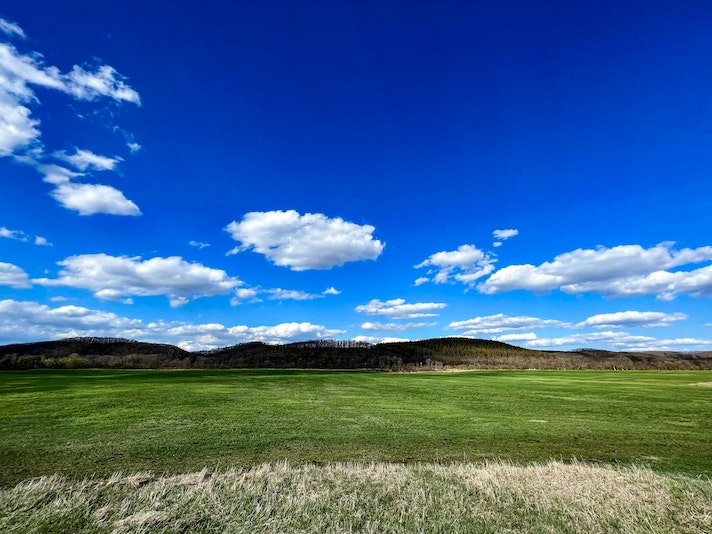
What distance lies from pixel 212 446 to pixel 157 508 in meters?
6.79

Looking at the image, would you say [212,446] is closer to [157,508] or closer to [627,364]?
[157,508]

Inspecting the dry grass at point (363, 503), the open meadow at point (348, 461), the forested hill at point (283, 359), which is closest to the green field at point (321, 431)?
the open meadow at point (348, 461)

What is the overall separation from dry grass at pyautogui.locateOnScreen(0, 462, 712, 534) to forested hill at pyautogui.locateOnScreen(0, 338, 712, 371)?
89.8m

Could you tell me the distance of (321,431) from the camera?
15.5 m

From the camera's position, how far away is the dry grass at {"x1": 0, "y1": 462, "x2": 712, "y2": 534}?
19.2ft

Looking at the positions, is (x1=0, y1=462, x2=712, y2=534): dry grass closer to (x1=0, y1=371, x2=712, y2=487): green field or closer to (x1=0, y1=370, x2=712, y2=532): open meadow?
(x1=0, y1=370, x2=712, y2=532): open meadow

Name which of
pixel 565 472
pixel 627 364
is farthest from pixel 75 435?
pixel 627 364

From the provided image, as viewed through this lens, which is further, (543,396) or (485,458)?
(543,396)

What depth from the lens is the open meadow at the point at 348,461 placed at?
20.5ft

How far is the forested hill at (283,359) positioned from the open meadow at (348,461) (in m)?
76.3

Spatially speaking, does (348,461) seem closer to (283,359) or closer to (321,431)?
(321,431)

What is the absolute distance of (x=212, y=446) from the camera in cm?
1275

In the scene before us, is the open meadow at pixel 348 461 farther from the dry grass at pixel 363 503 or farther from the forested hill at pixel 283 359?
the forested hill at pixel 283 359

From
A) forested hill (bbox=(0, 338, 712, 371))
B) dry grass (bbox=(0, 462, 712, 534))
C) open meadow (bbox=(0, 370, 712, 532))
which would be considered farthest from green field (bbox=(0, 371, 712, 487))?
forested hill (bbox=(0, 338, 712, 371))
